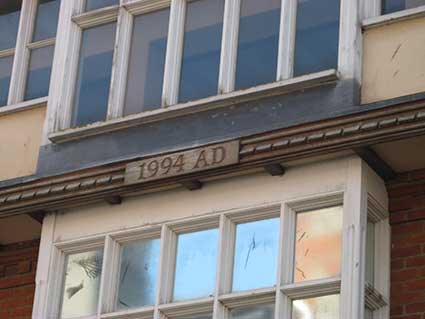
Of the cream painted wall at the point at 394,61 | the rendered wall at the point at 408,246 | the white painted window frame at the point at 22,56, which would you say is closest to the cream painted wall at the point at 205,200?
the rendered wall at the point at 408,246

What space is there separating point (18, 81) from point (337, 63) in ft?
10.8

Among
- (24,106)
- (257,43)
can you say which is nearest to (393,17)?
(257,43)

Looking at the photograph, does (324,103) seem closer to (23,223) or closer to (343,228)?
(343,228)

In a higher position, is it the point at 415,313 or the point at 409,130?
the point at 409,130

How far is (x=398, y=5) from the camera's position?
41.8 ft

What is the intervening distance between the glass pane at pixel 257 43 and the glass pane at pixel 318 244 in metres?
1.33

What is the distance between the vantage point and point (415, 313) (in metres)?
11.8

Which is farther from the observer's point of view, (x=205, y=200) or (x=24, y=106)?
(x=24, y=106)

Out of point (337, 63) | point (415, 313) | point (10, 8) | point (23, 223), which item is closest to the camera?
point (415, 313)

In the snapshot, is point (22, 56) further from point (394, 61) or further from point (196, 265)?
point (394, 61)

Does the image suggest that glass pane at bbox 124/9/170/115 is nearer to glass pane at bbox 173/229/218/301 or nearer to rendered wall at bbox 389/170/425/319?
glass pane at bbox 173/229/218/301

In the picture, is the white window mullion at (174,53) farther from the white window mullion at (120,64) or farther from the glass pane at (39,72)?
the glass pane at (39,72)

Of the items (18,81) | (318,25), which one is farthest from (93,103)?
(318,25)

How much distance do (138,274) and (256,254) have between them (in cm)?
106
